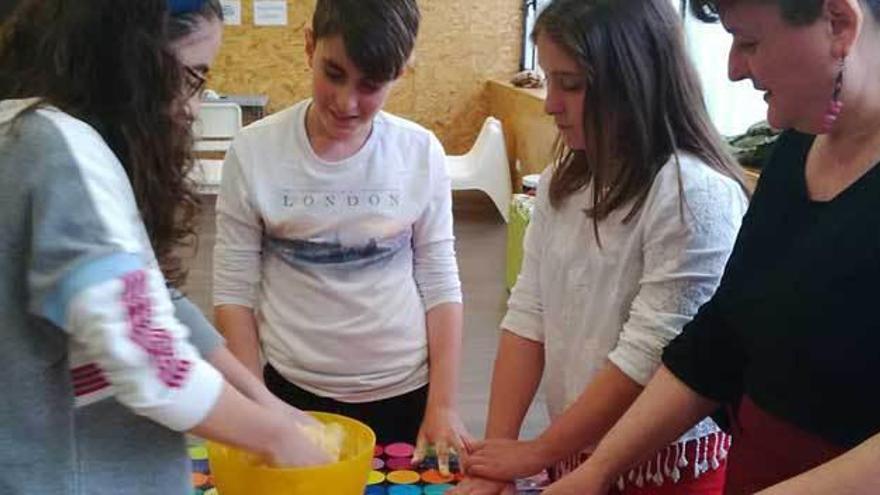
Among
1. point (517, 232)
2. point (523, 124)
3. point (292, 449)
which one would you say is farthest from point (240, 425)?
point (523, 124)

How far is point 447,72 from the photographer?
21.7 ft

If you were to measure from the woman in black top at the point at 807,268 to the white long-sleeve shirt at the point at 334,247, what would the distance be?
0.55 meters

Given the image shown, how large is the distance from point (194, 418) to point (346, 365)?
2.25 ft

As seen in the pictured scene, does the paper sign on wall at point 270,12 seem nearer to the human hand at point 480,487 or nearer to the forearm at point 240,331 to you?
the forearm at point 240,331

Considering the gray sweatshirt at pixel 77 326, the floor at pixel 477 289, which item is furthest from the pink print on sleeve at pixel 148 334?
the floor at pixel 477 289

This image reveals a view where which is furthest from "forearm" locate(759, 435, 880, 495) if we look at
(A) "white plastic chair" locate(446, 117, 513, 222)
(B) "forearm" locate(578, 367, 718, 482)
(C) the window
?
(A) "white plastic chair" locate(446, 117, 513, 222)

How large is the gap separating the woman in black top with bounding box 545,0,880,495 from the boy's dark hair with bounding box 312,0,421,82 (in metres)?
0.50

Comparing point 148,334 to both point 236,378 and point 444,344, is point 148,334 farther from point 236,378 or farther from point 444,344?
point 444,344

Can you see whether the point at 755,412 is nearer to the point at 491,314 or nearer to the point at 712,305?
the point at 712,305

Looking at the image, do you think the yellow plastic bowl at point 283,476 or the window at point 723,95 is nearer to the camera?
the yellow plastic bowl at point 283,476

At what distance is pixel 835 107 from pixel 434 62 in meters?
5.89

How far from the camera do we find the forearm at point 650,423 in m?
1.05

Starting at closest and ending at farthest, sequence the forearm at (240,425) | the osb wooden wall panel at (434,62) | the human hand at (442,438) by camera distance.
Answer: the forearm at (240,425)
the human hand at (442,438)
the osb wooden wall panel at (434,62)

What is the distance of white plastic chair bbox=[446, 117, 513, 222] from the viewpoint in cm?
551
